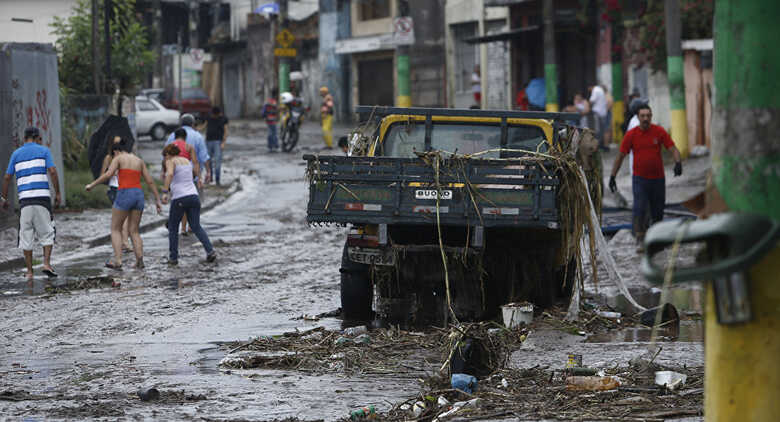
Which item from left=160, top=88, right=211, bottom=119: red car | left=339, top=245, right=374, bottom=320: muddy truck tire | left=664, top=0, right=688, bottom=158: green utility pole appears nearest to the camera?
left=339, top=245, right=374, bottom=320: muddy truck tire

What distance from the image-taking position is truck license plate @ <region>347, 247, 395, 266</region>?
10.7 metres

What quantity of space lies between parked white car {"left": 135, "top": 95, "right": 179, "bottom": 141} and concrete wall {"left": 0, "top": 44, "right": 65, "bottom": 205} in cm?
1966

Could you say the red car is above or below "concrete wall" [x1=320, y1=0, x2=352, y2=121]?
below

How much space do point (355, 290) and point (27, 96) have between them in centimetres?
1137

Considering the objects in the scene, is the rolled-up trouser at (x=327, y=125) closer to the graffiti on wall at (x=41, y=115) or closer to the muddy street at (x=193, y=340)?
the graffiti on wall at (x=41, y=115)

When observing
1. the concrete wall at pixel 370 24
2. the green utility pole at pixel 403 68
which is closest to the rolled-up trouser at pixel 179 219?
the green utility pole at pixel 403 68

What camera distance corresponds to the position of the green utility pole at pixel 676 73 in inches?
904

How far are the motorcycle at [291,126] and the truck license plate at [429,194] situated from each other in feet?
80.4

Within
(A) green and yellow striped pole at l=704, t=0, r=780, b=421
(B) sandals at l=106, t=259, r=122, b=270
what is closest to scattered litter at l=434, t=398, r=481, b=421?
(A) green and yellow striped pole at l=704, t=0, r=780, b=421

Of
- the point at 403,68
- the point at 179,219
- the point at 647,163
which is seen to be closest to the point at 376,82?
the point at 403,68

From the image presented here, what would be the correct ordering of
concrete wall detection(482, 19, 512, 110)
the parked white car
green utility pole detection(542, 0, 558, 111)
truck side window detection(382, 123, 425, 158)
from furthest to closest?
the parked white car
concrete wall detection(482, 19, 512, 110)
green utility pole detection(542, 0, 558, 111)
truck side window detection(382, 123, 425, 158)

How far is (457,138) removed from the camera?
39.8ft

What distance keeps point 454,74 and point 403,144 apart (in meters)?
33.7

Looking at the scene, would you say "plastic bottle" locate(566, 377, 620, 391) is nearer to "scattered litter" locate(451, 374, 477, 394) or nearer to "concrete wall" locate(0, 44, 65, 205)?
"scattered litter" locate(451, 374, 477, 394)
